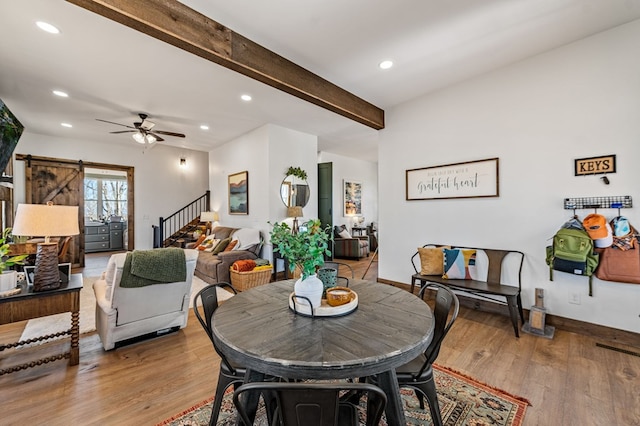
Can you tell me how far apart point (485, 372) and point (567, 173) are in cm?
219

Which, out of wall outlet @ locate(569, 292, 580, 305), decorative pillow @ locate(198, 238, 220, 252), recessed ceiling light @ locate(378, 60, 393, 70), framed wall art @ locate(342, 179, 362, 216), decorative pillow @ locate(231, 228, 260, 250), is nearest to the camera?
wall outlet @ locate(569, 292, 580, 305)

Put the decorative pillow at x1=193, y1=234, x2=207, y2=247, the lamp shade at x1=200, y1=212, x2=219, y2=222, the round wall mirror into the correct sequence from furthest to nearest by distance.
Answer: the lamp shade at x1=200, y1=212, x2=219, y2=222 < the decorative pillow at x1=193, y1=234, x2=207, y2=247 < the round wall mirror

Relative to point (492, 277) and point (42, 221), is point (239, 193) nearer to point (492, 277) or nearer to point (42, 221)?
point (42, 221)

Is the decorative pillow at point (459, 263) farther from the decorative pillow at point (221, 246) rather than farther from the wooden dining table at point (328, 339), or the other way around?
the decorative pillow at point (221, 246)

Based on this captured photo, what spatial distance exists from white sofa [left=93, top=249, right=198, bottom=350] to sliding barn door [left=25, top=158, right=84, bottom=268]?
4708mm

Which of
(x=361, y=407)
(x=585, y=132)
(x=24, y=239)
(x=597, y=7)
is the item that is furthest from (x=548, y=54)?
(x=24, y=239)

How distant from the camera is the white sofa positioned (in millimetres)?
2342

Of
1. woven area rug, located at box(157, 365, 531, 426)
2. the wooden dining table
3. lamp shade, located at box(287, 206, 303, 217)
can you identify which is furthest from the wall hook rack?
lamp shade, located at box(287, 206, 303, 217)

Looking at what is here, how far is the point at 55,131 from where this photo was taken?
558 centimetres

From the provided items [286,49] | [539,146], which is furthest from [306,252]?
[539,146]

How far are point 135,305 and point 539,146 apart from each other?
4.38 metres

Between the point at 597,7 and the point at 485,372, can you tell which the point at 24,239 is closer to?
the point at 485,372

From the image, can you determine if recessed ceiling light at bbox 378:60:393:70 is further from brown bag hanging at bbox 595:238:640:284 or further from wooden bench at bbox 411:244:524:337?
brown bag hanging at bbox 595:238:640:284

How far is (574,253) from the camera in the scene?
256cm
